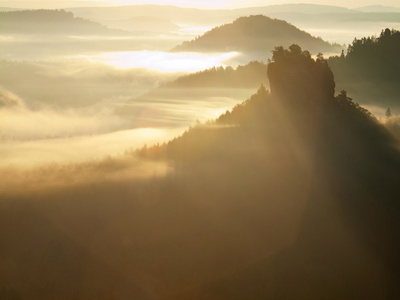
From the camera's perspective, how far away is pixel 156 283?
4414 inches

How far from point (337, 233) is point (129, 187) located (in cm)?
6004

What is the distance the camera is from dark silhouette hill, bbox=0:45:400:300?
114250 mm

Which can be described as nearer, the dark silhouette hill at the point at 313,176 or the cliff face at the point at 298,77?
the dark silhouette hill at the point at 313,176

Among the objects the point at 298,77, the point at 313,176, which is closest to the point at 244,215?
the point at 313,176

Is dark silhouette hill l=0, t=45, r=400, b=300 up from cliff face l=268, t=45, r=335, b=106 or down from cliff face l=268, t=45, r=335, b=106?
down

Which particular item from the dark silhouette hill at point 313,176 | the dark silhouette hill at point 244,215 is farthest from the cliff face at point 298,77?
the dark silhouette hill at point 244,215

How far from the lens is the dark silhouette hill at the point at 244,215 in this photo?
11425cm

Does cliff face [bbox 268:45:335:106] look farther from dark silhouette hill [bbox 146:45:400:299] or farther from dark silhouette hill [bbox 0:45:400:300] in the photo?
dark silhouette hill [bbox 0:45:400:300]

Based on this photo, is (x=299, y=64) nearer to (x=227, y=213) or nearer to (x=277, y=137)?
(x=277, y=137)

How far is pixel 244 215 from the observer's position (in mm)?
130125

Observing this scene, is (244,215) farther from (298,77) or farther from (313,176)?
(298,77)

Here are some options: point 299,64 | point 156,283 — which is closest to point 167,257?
point 156,283

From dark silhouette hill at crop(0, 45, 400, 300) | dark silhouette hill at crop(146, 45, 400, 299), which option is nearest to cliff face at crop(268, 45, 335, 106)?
dark silhouette hill at crop(146, 45, 400, 299)

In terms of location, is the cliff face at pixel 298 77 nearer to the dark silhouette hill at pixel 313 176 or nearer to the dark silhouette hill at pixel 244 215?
the dark silhouette hill at pixel 313 176
